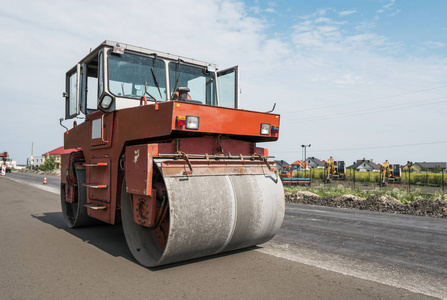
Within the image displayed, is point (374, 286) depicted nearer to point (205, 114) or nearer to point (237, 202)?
point (237, 202)

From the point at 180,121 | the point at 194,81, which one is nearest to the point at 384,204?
the point at 194,81

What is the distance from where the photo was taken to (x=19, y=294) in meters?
3.48

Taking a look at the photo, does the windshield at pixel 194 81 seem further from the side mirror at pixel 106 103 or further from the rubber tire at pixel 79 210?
the rubber tire at pixel 79 210

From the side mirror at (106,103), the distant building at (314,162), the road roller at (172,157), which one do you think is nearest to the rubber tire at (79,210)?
the road roller at (172,157)

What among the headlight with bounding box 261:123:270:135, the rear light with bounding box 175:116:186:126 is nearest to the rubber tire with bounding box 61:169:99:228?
the rear light with bounding box 175:116:186:126

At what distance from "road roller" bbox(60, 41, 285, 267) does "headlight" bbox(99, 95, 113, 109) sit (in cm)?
1

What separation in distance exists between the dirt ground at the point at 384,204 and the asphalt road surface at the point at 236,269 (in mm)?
3202

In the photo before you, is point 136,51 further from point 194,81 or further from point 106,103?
point 194,81

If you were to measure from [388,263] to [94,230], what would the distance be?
197 inches

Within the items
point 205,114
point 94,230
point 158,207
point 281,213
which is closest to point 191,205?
point 158,207

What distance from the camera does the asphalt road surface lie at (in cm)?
351

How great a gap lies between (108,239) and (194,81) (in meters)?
2.95

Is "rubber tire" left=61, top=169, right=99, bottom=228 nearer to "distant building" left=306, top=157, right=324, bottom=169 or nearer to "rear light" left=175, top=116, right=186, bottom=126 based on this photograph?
"rear light" left=175, top=116, right=186, bottom=126

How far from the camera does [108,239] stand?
234 inches
